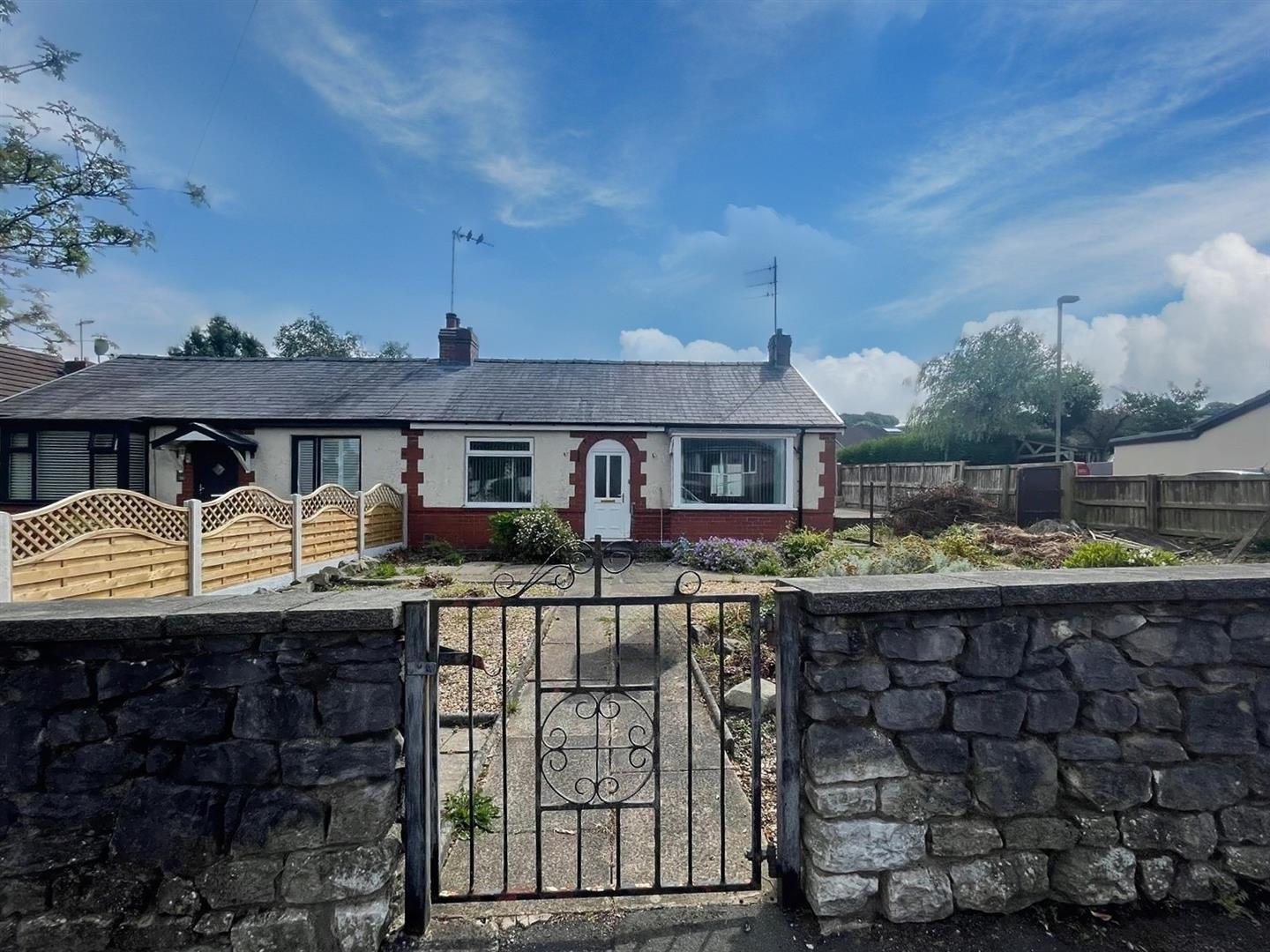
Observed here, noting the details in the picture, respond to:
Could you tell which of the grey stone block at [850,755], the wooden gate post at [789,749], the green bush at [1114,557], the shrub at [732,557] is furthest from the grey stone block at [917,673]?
the shrub at [732,557]

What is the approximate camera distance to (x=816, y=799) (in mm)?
2320

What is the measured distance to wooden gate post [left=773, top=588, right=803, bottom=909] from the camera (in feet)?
7.92

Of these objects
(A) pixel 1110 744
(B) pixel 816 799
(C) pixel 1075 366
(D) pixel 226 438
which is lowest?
(B) pixel 816 799

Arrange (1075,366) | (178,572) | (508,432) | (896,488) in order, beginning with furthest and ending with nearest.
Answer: (1075,366)
(896,488)
(508,432)
(178,572)

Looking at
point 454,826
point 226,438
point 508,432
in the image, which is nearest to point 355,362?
point 226,438

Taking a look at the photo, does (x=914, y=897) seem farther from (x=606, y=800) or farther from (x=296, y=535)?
(x=296, y=535)

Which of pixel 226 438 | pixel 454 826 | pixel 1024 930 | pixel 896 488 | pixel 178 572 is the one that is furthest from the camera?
pixel 896 488

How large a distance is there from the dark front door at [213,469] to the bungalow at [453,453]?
0.02 meters

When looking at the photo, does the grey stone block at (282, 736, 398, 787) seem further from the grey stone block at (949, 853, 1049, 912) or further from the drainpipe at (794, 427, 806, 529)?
the drainpipe at (794, 427, 806, 529)

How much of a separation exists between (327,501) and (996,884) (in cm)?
981

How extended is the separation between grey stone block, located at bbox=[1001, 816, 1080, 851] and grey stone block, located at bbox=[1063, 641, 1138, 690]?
0.56 meters

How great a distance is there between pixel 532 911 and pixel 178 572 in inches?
239

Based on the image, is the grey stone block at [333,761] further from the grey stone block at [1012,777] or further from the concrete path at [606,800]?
the grey stone block at [1012,777]

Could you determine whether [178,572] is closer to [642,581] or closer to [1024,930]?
[642,581]
